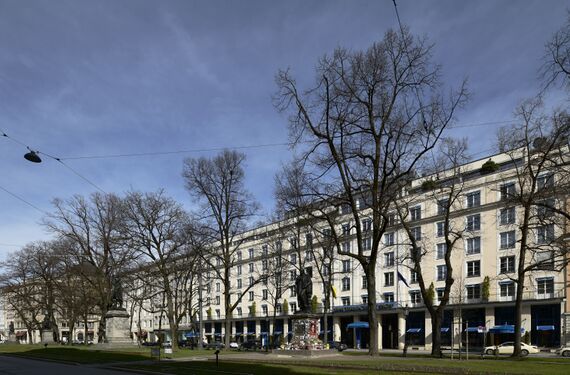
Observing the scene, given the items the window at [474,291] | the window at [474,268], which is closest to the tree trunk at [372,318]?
the window at [474,291]

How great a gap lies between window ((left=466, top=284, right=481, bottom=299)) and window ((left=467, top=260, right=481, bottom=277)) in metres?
1.26

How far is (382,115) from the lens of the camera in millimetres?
26672

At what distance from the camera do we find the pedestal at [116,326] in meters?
40.6

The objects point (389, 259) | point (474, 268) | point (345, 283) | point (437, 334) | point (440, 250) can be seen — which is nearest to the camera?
point (437, 334)

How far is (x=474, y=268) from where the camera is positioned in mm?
61188

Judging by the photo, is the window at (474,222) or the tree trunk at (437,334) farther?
the window at (474,222)

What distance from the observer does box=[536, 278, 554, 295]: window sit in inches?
2135

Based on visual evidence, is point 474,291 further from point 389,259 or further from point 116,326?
point 116,326

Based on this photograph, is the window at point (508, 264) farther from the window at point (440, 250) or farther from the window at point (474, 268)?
the window at point (440, 250)

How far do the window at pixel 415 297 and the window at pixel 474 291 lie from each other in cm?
666

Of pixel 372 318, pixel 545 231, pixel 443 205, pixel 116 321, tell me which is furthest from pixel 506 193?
pixel 116 321

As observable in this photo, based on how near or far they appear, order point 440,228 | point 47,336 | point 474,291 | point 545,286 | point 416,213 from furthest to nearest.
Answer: point 47,336, point 416,213, point 440,228, point 474,291, point 545,286

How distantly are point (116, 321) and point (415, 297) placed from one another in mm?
39291

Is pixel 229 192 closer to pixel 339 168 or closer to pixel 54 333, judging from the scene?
pixel 339 168
